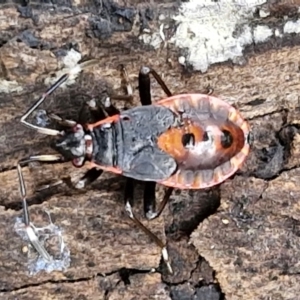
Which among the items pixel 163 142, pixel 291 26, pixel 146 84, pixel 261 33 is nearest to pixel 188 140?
pixel 163 142

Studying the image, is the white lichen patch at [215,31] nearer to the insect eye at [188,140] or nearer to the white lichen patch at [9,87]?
the insect eye at [188,140]

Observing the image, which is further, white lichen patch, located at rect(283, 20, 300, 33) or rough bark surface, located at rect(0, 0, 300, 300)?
white lichen patch, located at rect(283, 20, 300, 33)

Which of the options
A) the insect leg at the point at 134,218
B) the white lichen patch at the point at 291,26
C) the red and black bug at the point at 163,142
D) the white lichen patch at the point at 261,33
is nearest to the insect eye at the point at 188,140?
the red and black bug at the point at 163,142

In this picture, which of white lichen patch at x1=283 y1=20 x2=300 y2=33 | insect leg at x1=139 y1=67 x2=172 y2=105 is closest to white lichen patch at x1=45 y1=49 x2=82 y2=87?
insect leg at x1=139 y1=67 x2=172 y2=105

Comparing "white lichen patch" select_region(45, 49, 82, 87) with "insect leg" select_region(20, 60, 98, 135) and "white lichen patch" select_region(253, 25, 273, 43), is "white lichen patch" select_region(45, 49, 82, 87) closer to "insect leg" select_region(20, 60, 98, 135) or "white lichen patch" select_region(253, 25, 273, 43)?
"insect leg" select_region(20, 60, 98, 135)

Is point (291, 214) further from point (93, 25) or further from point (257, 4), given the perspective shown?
point (93, 25)

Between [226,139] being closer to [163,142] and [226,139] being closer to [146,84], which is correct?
[163,142]

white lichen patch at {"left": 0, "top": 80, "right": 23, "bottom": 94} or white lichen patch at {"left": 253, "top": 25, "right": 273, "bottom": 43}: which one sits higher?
white lichen patch at {"left": 253, "top": 25, "right": 273, "bottom": 43}
